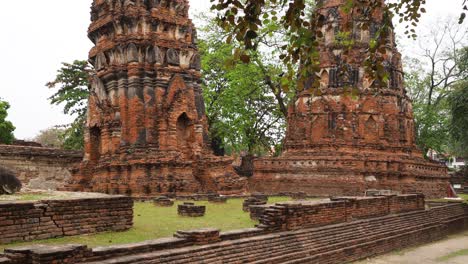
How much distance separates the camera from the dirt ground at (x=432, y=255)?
10133 millimetres

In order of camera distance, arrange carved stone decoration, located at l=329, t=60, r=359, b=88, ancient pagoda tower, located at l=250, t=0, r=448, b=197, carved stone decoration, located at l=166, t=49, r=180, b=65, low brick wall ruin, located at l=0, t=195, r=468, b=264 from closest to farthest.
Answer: low brick wall ruin, located at l=0, t=195, r=468, b=264, carved stone decoration, located at l=166, t=49, r=180, b=65, ancient pagoda tower, located at l=250, t=0, r=448, b=197, carved stone decoration, located at l=329, t=60, r=359, b=88

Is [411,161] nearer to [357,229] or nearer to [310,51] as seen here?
[357,229]

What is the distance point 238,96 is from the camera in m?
28.2

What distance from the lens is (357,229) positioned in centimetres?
1047

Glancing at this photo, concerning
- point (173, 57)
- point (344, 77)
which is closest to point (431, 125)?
point (344, 77)

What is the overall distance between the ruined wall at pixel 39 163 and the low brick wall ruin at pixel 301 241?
43.6 ft

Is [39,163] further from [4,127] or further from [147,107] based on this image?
[147,107]

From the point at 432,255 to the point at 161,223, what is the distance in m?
5.87

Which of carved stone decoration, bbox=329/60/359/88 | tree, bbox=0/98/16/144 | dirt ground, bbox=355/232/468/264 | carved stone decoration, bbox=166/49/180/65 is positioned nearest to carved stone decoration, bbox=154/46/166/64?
carved stone decoration, bbox=166/49/180/65

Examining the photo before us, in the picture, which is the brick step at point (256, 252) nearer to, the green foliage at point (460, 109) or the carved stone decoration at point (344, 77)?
the green foliage at point (460, 109)

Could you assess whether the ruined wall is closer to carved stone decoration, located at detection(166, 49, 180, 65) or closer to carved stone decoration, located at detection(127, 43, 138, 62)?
carved stone decoration, located at detection(127, 43, 138, 62)

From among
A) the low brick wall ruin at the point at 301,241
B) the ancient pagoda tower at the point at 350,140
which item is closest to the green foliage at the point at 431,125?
the ancient pagoda tower at the point at 350,140

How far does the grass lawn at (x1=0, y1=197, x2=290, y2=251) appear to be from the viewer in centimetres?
765

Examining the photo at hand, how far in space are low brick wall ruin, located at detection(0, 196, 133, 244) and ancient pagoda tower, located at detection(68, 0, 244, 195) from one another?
267 inches
